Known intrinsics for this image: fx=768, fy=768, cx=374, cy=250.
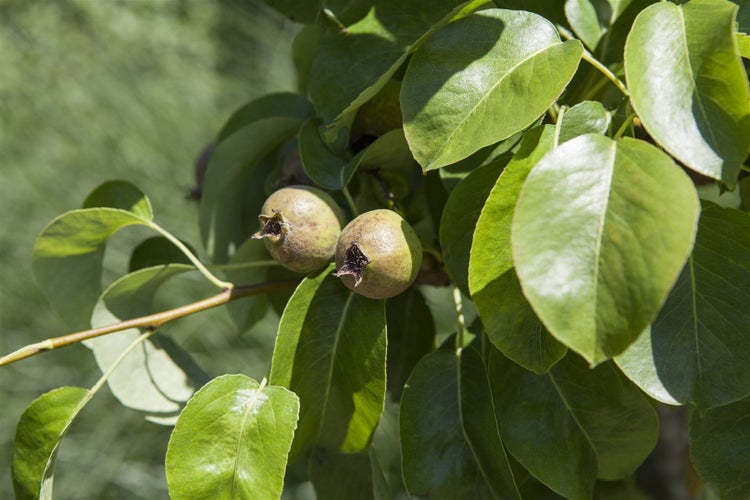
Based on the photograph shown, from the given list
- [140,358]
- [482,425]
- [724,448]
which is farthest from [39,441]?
[724,448]

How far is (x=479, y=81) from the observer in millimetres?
584

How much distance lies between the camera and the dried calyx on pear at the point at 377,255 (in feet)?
2.07

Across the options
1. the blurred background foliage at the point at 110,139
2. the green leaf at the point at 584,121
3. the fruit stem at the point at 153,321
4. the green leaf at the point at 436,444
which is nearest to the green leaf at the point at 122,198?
the fruit stem at the point at 153,321

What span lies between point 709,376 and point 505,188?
20cm

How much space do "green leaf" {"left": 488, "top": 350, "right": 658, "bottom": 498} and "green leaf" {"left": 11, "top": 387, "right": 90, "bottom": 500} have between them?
1.26 feet

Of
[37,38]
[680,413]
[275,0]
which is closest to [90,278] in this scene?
[275,0]

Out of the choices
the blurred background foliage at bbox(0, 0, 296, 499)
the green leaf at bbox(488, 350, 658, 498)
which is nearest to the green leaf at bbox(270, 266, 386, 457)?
the green leaf at bbox(488, 350, 658, 498)

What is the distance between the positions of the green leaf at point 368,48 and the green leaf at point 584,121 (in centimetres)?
17

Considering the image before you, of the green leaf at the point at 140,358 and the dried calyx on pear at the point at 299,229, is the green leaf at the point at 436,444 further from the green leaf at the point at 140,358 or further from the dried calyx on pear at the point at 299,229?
the green leaf at the point at 140,358

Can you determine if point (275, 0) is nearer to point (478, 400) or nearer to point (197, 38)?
point (478, 400)

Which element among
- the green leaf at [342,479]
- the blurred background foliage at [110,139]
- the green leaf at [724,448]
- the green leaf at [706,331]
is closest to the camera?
the green leaf at [706,331]

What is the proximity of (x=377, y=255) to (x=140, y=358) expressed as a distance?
0.34 m

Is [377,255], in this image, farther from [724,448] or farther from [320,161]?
[724,448]

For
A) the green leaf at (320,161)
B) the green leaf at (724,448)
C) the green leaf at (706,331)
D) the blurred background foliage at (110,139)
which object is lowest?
the blurred background foliage at (110,139)
